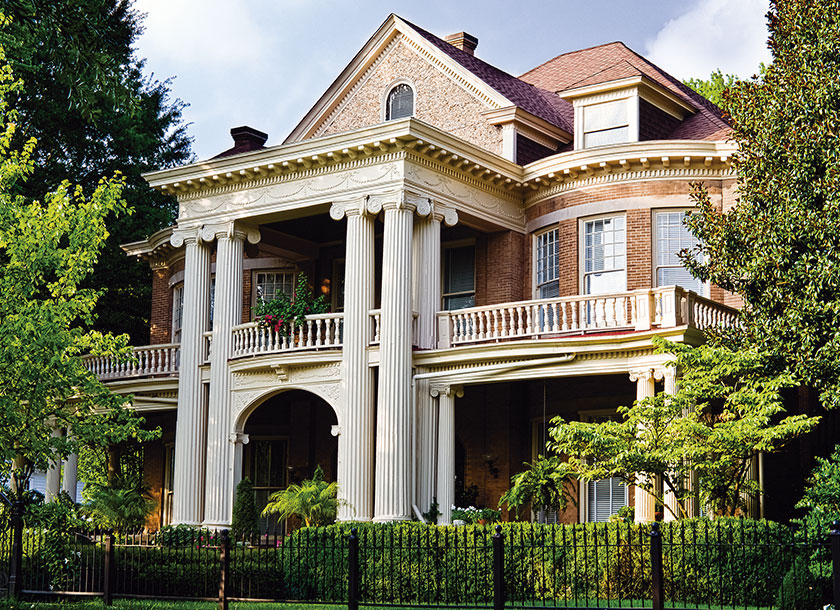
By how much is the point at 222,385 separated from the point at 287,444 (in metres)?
4.68

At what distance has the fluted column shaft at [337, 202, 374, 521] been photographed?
76.5 feet

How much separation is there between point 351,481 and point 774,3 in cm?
1186

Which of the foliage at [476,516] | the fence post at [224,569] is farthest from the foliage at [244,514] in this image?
the fence post at [224,569]

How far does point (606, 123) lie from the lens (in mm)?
26719

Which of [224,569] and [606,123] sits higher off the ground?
[606,123]

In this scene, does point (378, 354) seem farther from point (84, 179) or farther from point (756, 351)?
point (84, 179)

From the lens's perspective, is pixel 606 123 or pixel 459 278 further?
pixel 459 278

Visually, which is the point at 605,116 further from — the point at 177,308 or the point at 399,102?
the point at 177,308

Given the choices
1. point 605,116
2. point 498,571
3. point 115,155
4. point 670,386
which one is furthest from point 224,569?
point 115,155

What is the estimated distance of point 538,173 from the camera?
26.1 meters

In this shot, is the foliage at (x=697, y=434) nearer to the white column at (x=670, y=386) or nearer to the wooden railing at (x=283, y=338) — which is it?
the white column at (x=670, y=386)

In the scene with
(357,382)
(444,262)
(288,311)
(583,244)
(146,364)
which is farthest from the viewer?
(146,364)

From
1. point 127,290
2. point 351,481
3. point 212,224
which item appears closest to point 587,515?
point 351,481

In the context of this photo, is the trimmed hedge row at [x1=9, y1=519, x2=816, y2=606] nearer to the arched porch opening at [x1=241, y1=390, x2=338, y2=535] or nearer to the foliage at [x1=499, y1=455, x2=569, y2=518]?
the foliage at [x1=499, y1=455, x2=569, y2=518]
